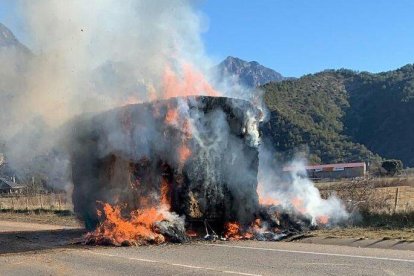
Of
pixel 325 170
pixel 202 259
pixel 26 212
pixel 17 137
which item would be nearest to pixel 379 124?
pixel 325 170

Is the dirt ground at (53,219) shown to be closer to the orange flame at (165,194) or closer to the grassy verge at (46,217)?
the grassy verge at (46,217)

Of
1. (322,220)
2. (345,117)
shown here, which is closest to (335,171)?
(345,117)

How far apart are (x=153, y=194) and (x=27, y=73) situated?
7052 millimetres

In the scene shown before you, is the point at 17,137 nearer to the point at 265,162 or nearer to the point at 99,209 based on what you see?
the point at 99,209

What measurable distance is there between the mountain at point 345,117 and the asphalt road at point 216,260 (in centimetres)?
6591

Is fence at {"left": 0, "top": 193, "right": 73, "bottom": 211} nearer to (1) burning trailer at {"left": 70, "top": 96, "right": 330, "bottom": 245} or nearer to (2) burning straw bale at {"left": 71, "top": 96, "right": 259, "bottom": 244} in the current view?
(2) burning straw bale at {"left": 71, "top": 96, "right": 259, "bottom": 244}

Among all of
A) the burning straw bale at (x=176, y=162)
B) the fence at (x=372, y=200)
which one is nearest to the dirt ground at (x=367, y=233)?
the fence at (x=372, y=200)

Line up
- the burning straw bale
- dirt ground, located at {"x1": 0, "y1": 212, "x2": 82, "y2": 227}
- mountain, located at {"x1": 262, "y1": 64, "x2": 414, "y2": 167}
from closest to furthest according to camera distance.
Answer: the burning straw bale
dirt ground, located at {"x1": 0, "y1": 212, "x2": 82, "y2": 227}
mountain, located at {"x1": 262, "y1": 64, "x2": 414, "y2": 167}

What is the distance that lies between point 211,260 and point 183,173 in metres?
5.71

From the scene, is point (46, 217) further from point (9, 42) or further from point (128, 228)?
point (128, 228)

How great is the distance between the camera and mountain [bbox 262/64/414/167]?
3506 inches

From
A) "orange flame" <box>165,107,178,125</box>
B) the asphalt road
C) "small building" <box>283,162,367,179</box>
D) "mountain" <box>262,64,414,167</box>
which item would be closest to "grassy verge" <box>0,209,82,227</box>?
"orange flame" <box>165,107,178,125</box>

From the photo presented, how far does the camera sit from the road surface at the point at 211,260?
33.4 feet

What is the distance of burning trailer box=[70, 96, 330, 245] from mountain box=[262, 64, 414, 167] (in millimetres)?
61756
